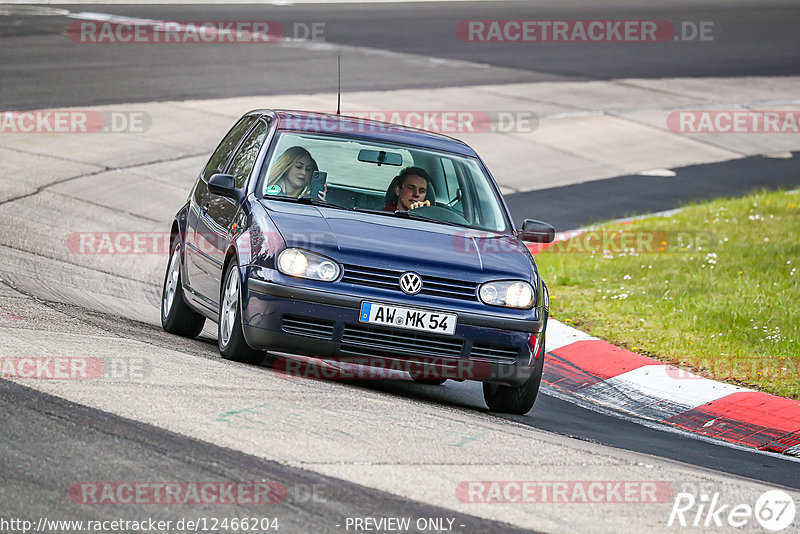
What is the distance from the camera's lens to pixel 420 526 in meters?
4.79

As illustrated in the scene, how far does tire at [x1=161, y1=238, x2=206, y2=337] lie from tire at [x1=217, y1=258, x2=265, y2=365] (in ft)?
4.15

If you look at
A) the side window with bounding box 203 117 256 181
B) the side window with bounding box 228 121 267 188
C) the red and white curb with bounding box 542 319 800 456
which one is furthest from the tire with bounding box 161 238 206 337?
the red and white curb with bounding box 542 319 800 456

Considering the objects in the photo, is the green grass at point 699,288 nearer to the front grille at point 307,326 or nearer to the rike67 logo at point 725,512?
the rike67 logo at point 725,512

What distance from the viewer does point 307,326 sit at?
23.5 ft

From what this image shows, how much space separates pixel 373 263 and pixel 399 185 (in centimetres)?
139

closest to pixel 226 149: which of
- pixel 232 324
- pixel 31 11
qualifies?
pixel 232 324

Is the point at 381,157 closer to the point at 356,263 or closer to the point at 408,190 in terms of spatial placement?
the point at 408,190

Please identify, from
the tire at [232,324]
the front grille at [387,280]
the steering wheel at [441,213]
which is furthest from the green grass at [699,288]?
the tire at [232,324]

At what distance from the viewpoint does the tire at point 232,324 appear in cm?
749

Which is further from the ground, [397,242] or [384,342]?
[397,242]

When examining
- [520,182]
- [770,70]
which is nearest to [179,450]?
[520,182]

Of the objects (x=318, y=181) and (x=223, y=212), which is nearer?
(x=318, y=181)

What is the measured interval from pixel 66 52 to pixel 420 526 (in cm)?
1993

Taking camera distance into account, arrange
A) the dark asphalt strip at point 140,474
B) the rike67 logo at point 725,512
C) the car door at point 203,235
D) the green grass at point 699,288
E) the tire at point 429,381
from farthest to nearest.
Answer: the green grass at point 699,288, the tire at point 429,381, the car door at point 203,235, the rike67 logo at point 725,512, the dark asphalt strip at point 140,474
